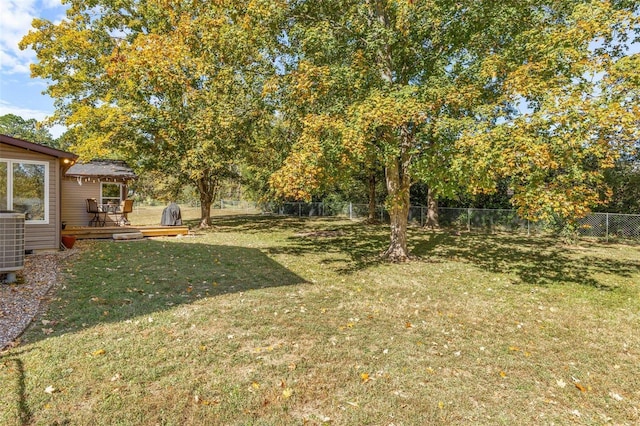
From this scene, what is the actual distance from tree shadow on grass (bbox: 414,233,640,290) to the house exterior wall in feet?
36.2

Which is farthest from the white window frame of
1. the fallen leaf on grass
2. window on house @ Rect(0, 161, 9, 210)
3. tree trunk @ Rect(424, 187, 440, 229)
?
tree trunk @ Rect(424, 187, 440, 229)

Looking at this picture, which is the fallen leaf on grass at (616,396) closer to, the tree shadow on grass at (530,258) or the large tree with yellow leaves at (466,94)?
the large tree with yellow leaves at (466,94)

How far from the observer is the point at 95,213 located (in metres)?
16.3

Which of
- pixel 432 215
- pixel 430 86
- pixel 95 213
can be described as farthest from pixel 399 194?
pixel 95 213

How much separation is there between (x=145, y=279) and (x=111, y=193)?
13370mm

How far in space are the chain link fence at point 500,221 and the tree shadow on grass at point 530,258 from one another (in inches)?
46.2

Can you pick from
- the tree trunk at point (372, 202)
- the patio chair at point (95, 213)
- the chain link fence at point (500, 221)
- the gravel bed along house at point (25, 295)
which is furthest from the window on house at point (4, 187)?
the tree trunk at point (372, 202)

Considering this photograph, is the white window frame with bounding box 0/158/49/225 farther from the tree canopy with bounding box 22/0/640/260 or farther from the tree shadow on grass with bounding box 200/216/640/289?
the tree shadow on grass with bounding box 200/216/640/289

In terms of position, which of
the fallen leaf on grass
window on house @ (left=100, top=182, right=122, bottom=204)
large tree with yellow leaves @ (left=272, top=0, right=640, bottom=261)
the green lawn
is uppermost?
large tree with yellow leaves @ (left=272, top=0, right=640, bottom=261)

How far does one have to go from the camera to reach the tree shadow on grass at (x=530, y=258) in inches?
333

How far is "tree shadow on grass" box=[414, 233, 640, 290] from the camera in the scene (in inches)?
333

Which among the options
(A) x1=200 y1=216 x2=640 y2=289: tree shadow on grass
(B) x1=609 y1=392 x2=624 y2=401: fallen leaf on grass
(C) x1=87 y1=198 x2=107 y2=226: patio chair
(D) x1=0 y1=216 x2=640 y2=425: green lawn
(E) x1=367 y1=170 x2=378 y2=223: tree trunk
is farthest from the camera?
(E) x1=367 y1=170 x2=378 y2=223: tree trunk

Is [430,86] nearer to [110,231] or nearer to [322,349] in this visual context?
[322,349]

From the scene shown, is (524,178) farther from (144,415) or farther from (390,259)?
(144,415)
